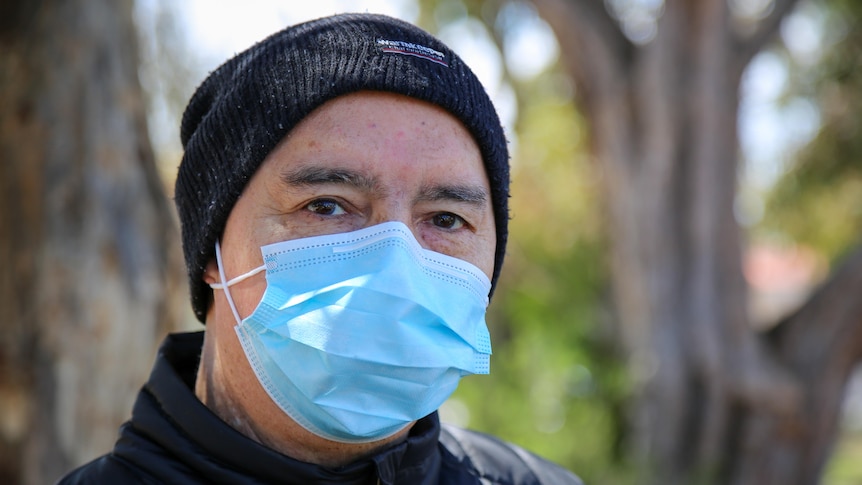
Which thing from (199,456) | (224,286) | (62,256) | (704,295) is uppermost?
(224,286)

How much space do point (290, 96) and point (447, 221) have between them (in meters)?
0.41

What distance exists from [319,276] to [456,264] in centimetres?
30

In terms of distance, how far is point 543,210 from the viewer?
10.9m

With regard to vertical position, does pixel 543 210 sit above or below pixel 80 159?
below

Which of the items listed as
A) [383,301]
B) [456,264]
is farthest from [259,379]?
[456,264]

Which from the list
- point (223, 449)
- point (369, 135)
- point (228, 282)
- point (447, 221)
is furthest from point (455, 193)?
point (223, 449)

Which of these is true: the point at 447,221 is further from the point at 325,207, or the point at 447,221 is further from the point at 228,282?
the point at 228,282

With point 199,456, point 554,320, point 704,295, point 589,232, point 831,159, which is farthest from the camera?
point 589,232

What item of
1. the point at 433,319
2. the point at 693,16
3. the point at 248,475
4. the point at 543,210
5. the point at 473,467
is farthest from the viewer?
the point at 543,210

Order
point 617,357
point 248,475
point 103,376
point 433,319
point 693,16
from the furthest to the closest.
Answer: point 617,357 < point 693,16 < point 103,376 < point 433,319 < point 248,475

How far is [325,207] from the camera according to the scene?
168 centimetres

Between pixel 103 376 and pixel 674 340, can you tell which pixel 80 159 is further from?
pixel 674 340

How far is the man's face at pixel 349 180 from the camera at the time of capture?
1635 millimetres

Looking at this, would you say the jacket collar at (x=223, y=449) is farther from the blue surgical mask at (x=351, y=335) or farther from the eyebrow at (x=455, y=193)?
the eyebrow at (x=455, y=193)
